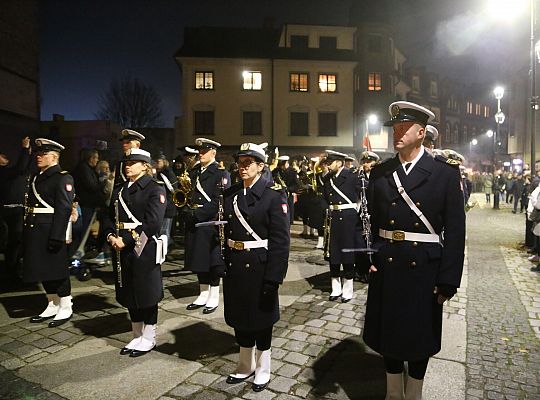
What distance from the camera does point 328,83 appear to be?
35.2m

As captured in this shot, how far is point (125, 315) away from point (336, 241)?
3.50 m

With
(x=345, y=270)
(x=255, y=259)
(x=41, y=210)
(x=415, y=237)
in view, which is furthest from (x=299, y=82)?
(x=415, y=237)

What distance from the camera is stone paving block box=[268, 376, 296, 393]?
4214 millimetres

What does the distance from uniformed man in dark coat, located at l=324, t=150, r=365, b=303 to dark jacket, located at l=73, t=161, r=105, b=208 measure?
195 inches

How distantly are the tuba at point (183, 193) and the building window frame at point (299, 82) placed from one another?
2942 centimetres

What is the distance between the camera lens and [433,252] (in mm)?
3400

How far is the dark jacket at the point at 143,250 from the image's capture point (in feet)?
15.9

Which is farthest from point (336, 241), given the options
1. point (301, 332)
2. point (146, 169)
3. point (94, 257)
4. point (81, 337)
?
point (94, 257)

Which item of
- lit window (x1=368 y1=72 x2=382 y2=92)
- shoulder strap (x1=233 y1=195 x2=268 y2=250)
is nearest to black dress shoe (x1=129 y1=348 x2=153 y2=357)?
shoulder strap (x1=233 y1=195 x2=268 y2=250)

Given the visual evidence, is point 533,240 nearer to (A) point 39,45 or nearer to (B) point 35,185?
(B) point 35,185

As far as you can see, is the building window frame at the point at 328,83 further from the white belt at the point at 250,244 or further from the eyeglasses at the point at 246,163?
the white belt at the point at 250,244

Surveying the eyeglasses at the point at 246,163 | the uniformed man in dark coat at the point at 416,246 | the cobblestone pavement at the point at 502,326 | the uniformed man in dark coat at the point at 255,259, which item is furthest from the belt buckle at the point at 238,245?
the cobblestone pavement at the point at 502,326

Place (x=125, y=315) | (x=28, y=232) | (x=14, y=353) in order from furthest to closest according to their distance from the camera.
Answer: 1. (x=125, y=315)
2. (x=28, y=232)
3. (x=14, y=353)

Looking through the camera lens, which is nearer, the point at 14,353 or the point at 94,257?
the point at 14,353
